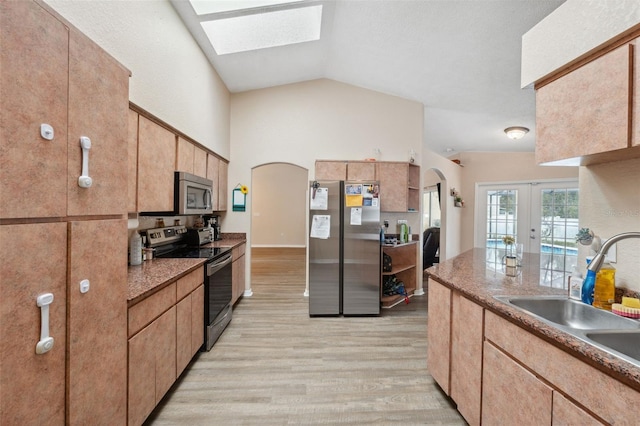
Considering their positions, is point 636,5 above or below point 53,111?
above

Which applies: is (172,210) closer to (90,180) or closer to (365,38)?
(90,180)

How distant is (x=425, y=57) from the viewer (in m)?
3.20

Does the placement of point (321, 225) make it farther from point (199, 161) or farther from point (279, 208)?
point (279, 208)

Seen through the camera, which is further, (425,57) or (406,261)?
(406,261)

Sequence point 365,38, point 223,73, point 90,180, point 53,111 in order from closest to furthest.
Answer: point 53,111, point 90,180, point 365,38, point 223,73

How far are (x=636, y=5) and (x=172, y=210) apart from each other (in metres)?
3.05

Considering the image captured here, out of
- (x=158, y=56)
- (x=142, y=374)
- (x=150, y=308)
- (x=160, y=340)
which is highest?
(x=158, y=56)

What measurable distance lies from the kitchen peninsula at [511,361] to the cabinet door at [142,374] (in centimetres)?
187

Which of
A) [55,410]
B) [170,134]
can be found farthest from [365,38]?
[55,410]

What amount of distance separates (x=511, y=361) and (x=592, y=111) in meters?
1.19

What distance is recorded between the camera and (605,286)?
1359 mm

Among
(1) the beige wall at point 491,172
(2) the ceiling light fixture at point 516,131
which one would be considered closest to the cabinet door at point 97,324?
(2) the ceiling light fixture at point 516,131

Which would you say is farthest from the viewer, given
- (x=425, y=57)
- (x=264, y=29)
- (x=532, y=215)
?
(x=532, y=215)

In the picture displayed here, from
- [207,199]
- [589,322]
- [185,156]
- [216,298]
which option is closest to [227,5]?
[185,156]
